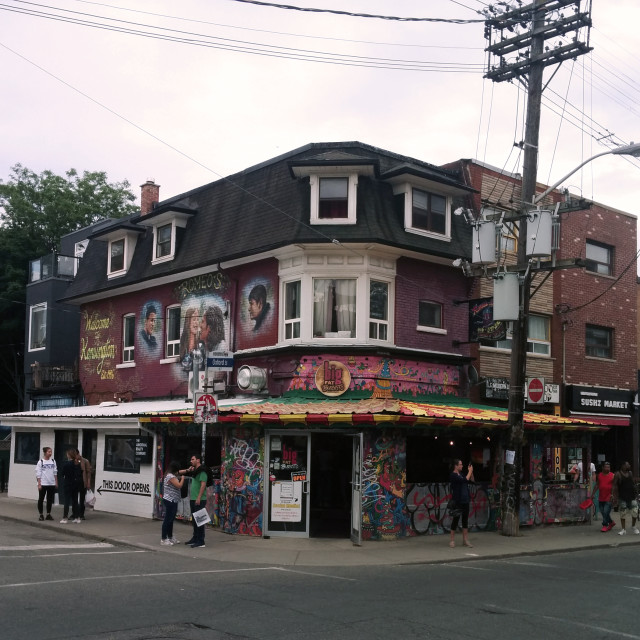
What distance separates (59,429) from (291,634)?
62.1ft

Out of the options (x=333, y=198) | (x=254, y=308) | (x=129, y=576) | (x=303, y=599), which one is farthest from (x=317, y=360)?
(x=303, y=599)

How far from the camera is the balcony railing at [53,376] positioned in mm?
28672

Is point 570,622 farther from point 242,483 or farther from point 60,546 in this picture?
point 60,546

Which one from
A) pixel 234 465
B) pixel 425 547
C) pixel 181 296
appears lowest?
pixel 425 547

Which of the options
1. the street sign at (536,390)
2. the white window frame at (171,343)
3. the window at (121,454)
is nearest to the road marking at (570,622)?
the street sign at (536,390)

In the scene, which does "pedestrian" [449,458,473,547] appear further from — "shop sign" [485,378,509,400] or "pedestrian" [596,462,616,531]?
"shop sign" [485,378,509,400]

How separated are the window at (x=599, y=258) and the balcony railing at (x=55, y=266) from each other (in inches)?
772

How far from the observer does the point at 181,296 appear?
78.3ft

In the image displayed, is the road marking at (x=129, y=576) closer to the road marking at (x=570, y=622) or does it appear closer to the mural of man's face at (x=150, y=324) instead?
the road marking at (x=570, y=622)

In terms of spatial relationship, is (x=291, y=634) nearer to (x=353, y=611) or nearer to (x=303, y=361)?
(x=353, y=611)

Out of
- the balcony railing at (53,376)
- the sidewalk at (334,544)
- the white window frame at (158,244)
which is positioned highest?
the white window frame at (158,244)

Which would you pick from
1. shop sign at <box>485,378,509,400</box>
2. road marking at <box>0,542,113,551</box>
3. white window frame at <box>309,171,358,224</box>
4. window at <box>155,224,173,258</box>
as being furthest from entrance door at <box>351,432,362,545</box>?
window at <box>155,224,173,258</box>

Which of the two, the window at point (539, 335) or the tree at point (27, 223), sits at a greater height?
the tree at point (27, 223)

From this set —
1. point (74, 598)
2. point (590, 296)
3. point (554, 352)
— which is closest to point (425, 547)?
point (74, 598)
